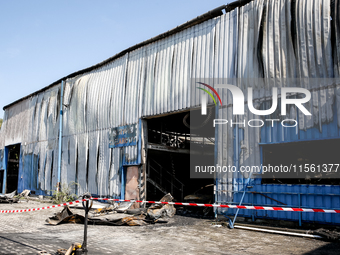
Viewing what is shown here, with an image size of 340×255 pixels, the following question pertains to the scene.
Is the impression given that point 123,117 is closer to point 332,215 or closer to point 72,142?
point 72,142

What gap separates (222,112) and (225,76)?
153cm

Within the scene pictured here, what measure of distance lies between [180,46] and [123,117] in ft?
17.4

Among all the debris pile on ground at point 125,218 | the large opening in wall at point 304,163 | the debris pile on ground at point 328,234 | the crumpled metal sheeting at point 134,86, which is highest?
the crumpled metal sheeting at point 134,86

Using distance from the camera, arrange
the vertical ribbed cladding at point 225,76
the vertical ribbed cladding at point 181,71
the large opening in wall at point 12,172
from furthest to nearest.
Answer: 1. the large opening in wall at point 12,172
2. the vertical ribbed cladding at point 181,71
3. the vertical ribbed cladding at point 225,76

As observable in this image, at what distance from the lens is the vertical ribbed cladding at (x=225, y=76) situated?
499 inches

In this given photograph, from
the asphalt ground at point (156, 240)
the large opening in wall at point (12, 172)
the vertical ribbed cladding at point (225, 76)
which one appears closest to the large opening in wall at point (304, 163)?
the vertical ribbed cladding at point (225, 76)

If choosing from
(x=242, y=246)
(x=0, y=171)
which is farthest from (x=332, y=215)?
(x=0, y=171)

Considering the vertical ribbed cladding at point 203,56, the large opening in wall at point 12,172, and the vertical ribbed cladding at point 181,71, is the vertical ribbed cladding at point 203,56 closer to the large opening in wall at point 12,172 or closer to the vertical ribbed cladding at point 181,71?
the vertical ribbed cladding at point 181,71

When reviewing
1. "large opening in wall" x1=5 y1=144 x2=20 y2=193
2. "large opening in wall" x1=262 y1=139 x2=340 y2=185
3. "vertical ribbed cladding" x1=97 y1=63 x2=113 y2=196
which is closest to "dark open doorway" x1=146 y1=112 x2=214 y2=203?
"vertical ribbed cladding" x1=97 y1=63 x2=113 y2=196

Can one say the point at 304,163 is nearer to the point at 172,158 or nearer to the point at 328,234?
the point at 328,234

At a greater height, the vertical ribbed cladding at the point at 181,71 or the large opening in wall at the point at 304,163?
the vertical ribbed cladding at the point at 181,71

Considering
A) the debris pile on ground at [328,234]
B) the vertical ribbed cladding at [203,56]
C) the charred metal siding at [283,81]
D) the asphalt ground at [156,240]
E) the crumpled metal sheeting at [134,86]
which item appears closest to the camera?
the asphalt ground at [156,240]

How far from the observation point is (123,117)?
18.0m

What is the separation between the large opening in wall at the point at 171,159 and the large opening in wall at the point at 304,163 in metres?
6.26
